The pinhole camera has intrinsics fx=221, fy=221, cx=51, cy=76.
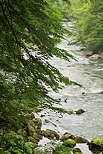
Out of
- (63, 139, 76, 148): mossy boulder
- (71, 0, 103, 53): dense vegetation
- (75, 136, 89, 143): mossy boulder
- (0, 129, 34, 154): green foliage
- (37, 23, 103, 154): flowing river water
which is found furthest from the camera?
(71, 0, 103, 53): dense vegetation

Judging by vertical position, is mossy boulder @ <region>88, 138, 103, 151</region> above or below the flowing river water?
below

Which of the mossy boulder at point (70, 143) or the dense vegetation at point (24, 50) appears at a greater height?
the mossy boulder at point (70, 143)

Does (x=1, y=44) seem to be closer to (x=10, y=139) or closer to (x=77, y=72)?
(x=10, y=139)

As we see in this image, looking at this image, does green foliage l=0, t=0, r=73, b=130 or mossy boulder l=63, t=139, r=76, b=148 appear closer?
green foliage l=0, t=0, r=73, b=130

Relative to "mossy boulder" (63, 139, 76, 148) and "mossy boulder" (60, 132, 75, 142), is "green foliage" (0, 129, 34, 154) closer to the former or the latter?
"mossy boulder" (63, 139, 76, 148)

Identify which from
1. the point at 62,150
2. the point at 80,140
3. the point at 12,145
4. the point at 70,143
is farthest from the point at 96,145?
the point at 12,145

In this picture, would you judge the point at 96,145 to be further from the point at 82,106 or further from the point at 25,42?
the point at 25,42

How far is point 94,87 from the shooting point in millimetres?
13898

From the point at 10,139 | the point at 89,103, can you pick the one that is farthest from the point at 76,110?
the point at 10,139

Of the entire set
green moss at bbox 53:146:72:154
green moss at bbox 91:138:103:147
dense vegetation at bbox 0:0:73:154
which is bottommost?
green moss at bbox 53:146:72:154

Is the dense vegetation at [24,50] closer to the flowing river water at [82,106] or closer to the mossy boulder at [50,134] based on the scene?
the flowing river water at [82,106]

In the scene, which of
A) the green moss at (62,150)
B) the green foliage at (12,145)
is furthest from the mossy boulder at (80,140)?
the green foliage at (12,145)

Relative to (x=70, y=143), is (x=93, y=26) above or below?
above

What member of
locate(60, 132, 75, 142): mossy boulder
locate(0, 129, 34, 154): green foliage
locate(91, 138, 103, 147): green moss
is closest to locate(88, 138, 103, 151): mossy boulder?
locate(91, 138, 103, 147): green moss
